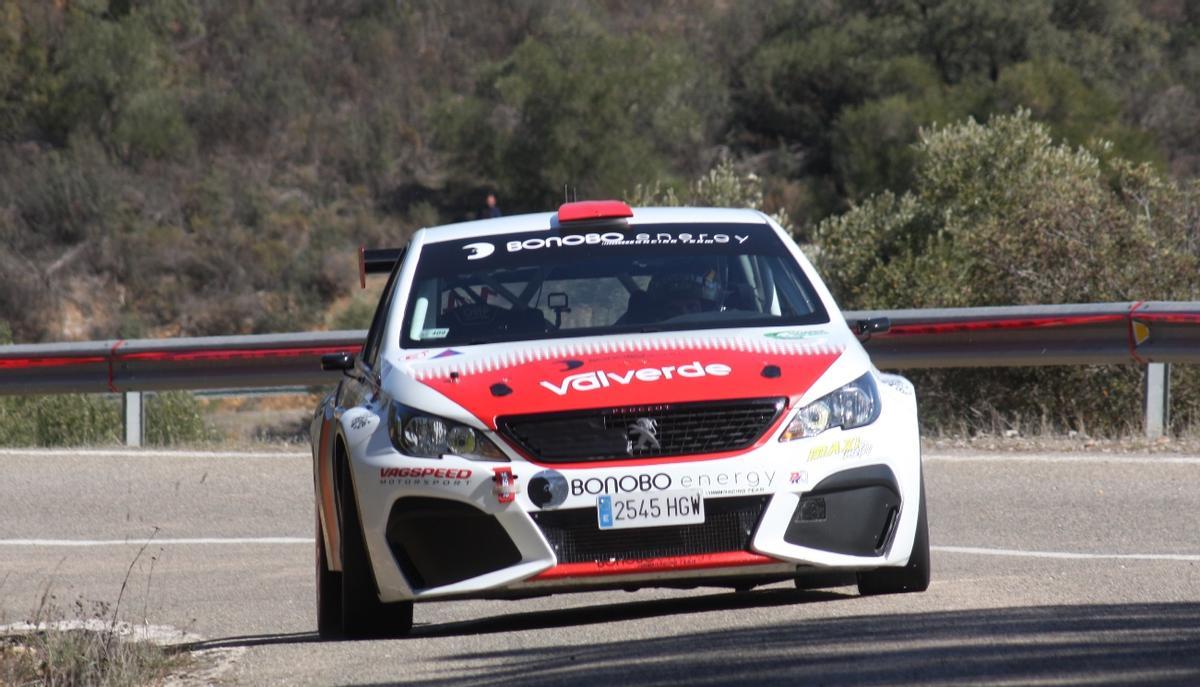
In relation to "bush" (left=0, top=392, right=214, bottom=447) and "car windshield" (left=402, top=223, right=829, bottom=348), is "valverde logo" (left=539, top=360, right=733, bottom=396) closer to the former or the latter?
"car windshield" (left=402, top=223, right=829, bottom=348)

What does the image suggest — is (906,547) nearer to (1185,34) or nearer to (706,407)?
(706,407)

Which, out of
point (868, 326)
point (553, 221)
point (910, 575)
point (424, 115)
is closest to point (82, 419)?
point (553, 221)

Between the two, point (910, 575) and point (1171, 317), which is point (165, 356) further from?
point (910, 575)

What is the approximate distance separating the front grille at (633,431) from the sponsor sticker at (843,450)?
0.58ft

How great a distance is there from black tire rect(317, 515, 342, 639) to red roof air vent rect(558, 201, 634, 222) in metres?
1.58

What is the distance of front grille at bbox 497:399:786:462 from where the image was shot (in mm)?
5852

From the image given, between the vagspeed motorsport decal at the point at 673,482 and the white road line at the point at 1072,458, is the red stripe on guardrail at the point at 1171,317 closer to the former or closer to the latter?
the white road line at the point at 1072,458

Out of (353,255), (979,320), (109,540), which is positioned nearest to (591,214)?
(109,540)

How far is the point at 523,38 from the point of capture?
54.0 metres

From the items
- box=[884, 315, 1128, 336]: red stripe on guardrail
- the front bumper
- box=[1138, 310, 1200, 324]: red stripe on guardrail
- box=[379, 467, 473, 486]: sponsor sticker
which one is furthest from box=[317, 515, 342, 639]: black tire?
box=[1138, 310, 1200, 324]: red stripe on guardrail

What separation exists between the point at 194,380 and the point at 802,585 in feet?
25.4

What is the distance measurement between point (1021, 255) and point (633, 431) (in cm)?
1138

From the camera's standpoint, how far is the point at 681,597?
7574 millimetres

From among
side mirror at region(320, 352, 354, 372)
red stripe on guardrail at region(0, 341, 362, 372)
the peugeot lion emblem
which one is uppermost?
the peugeot lion emblem
